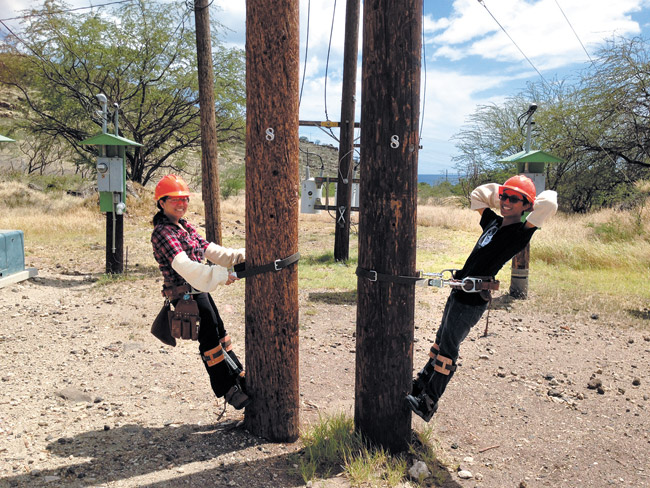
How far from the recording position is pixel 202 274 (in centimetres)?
337

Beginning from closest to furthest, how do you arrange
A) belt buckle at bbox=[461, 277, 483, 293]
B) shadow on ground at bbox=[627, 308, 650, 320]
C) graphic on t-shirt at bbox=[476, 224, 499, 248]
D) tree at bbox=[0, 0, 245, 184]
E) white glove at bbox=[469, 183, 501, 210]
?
1. belt buckle at bbox=[461, 277, 483, 293]
2. graphic on t-shirt at bbox=[476, 224, 499, 248]
3. white glove at bbox=[469, 183, 501, 210]
4. shadow on ground at bbox=[627, 308, 650, 320]
5. tree at bbox=[0, 0, 245, 184]

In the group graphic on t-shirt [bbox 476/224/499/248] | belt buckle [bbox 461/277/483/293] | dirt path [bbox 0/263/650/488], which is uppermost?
graphic on t-shirt [bbox 476/224/499/248]

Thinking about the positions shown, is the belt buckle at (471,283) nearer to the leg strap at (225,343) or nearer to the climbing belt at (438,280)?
the climbing belt at (438,280)

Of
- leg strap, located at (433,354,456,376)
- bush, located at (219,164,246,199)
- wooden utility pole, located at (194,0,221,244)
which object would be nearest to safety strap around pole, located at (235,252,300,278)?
leg strap, located at (433,354,456,376)

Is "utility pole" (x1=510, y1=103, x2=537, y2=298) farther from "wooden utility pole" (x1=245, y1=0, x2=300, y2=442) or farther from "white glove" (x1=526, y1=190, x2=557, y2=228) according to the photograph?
"wooden utility pole" (x1=245, y1=0, x2=300, y2=442)

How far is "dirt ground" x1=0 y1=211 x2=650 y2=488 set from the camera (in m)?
3.38

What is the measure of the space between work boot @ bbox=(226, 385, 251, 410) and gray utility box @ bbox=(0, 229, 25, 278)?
21.0 ft

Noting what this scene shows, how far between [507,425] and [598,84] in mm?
15336

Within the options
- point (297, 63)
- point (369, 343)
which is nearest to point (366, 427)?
point (369, 343)

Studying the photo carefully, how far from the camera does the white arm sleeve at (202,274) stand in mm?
3367

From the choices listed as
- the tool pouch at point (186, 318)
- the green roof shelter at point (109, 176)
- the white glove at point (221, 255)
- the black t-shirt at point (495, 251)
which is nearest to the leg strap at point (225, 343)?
the tool pouch at point (186, 318)

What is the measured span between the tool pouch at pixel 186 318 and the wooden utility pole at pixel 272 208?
393 mm

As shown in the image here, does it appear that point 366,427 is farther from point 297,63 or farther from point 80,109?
point 80,109

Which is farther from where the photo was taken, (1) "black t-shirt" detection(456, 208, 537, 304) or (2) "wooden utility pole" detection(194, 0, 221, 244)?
(2) "wooden utility pole" detection(194, 0, 221, 244)
